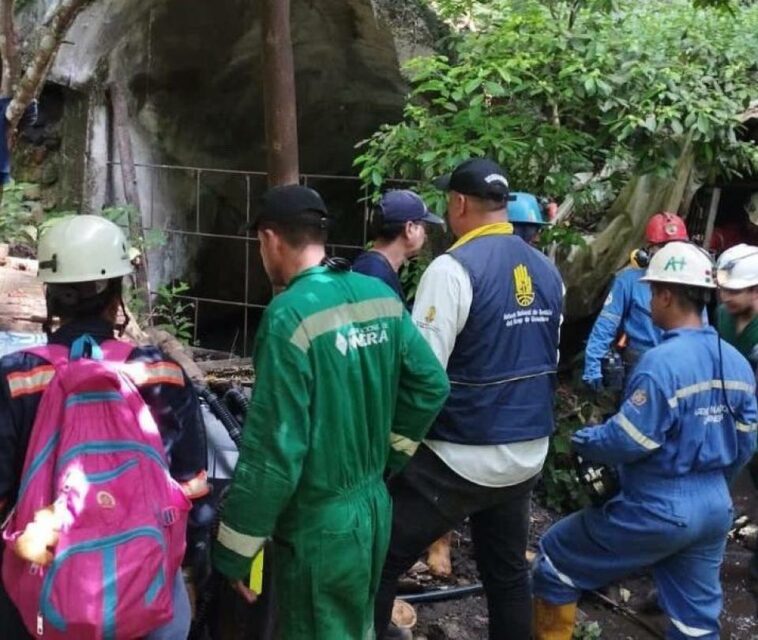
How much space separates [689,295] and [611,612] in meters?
2.13

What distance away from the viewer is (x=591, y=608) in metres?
4.61

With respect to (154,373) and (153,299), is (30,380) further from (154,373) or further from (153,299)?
(153,299)

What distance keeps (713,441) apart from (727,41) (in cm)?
420

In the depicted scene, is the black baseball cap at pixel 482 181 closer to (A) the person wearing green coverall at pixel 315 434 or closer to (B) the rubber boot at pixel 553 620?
(A) the person wearing green coverall at pixel 315 434

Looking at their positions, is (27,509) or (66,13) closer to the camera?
(27,509)

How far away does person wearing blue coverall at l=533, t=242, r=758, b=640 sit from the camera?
10.3 feet

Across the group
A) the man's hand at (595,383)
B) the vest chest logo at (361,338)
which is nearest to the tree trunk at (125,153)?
the man's hand at (595,383)

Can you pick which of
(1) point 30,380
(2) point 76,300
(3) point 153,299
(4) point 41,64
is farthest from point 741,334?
(3) point 153,299

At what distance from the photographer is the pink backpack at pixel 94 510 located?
6.32 ft

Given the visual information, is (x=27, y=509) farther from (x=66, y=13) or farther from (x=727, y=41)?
(x=727, y=41)

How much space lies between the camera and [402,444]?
2762 millimetres

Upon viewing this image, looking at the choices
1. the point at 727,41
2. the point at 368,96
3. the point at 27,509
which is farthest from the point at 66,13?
the point at 368,96

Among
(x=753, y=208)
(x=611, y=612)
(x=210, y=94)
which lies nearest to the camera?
(x=611, y=612)

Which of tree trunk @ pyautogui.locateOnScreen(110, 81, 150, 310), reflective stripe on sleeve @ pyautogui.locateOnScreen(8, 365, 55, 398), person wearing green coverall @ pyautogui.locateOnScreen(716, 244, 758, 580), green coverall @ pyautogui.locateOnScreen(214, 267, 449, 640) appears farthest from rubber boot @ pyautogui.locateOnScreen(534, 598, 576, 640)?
tree trunk @ pyautogui.locateOnScreen(110, 81, 150, 310)
